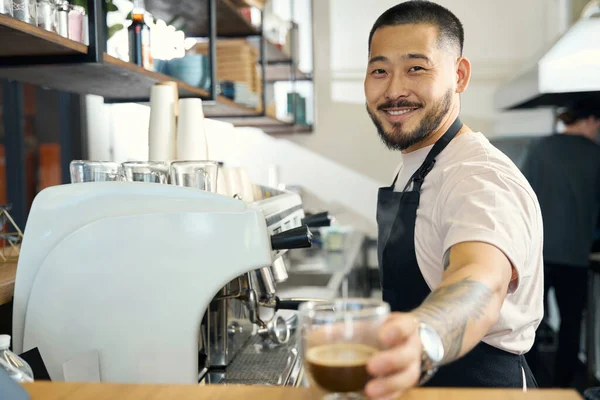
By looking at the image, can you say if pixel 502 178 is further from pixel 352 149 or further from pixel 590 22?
pixel 352 149

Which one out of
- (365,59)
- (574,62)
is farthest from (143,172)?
(365,59)

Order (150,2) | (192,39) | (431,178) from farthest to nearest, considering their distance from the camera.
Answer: (192,39) < (150,2) < (431,178)

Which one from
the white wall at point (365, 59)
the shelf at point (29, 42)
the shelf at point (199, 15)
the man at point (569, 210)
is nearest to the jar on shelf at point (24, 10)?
the shelf at point (29, 42)

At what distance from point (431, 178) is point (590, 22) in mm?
2831

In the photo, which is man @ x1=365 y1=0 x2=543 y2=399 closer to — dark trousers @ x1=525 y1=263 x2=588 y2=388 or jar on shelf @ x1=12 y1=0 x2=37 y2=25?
jar on shelf @ x1=12 y1=0 x2=37 y2=25

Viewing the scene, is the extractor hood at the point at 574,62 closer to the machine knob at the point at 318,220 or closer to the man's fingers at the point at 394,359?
the machine knob at the point at 318,220

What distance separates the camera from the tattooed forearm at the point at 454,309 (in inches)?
32.0

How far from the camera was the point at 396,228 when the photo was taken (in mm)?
1453

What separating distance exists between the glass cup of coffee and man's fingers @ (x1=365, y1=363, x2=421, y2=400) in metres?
0.01

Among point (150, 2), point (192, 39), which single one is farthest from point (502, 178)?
point (192, 39)

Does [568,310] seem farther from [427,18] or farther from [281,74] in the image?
[427,18]

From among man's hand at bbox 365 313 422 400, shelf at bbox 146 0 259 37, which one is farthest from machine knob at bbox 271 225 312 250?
shelf at bbox 146 0 259 37

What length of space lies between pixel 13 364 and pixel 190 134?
82 centimetres

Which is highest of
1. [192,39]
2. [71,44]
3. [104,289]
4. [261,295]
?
[192,39]
